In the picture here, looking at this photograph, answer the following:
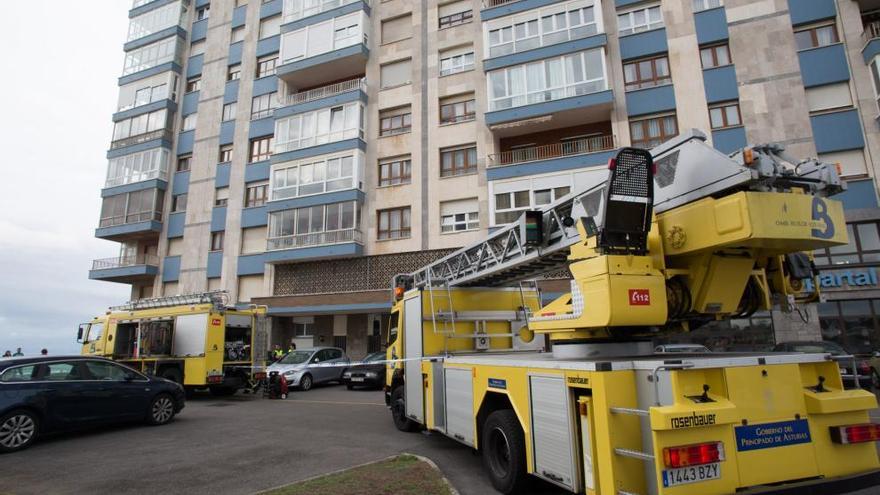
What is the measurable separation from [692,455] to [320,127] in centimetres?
2712

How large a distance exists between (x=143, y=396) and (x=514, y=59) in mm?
20696

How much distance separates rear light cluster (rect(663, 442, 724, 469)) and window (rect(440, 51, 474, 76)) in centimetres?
2508

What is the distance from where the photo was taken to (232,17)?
34094mm

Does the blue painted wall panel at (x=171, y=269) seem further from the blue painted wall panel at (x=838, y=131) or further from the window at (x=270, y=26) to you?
the blue painted wall panel at (x=838, y=131)

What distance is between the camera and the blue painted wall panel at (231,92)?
32.3 meters

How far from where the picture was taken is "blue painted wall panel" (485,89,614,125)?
21.6 metres

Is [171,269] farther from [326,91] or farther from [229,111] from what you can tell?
[326,91]

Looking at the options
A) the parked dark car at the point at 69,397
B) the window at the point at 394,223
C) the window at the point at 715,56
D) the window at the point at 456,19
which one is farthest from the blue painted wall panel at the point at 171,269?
the window at the point at 715,56

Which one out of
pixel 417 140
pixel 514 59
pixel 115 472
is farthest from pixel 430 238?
pixel 115 472

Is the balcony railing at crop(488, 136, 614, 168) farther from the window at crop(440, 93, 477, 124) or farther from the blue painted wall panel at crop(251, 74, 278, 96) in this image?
the blue painted wall panel at crop(251, 74, 278, 96)

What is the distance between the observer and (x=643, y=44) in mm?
22641

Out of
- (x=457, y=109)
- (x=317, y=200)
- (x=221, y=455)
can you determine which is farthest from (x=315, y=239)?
(x=221, y=455)

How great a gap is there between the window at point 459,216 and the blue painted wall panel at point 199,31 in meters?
24.2

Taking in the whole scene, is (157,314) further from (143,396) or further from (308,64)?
(308,64)
